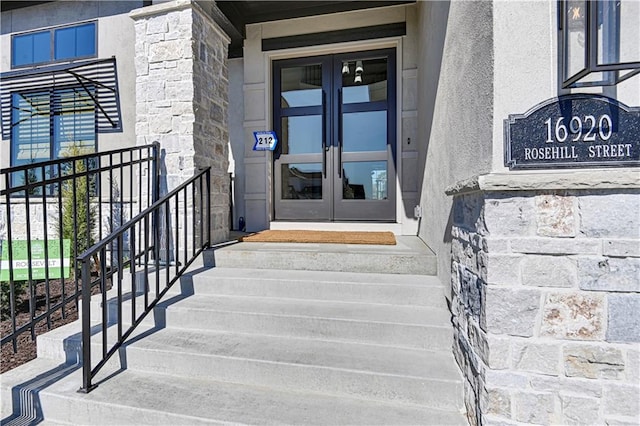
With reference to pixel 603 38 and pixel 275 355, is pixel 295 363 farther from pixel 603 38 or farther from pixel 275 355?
pixel 603 38

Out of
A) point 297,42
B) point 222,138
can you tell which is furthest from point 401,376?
point 297,42

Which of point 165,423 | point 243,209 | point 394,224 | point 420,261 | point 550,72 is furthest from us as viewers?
point 243,209

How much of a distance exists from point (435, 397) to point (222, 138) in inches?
114

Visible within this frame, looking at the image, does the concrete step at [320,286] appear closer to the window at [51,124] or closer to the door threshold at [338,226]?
the door threshold at [338,226]

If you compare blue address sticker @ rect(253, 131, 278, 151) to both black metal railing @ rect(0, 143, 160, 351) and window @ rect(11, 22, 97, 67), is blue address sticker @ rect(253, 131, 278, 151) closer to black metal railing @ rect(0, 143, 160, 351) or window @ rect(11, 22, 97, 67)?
black metal railing @ rect(0, 143, 160, 351)

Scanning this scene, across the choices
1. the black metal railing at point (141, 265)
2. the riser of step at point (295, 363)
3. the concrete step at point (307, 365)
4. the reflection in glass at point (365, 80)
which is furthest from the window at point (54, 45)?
the concrete step at point (307, 365)

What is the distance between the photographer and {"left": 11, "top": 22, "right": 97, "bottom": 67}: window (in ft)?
14.6

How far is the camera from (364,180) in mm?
4020

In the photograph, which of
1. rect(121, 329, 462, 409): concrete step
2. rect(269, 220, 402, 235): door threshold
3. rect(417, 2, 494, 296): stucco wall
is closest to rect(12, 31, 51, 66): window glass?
rect(269, 220, 402, 235): door threshold

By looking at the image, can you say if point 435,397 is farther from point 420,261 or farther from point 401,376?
point 420,261

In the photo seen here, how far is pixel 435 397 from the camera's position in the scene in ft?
5.25

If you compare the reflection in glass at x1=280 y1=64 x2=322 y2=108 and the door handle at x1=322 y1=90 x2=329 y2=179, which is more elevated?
the reflection in glass at x1=280 y1=64 x2=322 y2=108

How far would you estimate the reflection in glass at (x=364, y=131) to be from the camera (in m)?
3.98

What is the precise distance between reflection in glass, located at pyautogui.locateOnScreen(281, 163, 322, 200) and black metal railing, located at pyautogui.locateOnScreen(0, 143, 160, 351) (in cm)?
171
